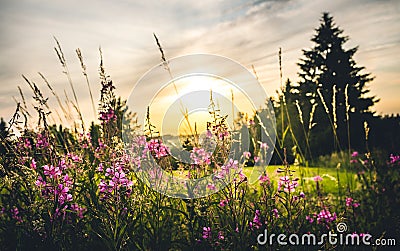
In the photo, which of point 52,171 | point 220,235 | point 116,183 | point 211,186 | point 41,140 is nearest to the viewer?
point 116,183

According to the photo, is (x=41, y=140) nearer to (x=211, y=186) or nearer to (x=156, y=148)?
(x=156, y=148)

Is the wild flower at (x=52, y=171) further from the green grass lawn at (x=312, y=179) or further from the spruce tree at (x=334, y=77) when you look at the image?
the spruce tree at (x=334, y=77)

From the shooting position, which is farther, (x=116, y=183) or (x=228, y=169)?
(x=228, y=169)

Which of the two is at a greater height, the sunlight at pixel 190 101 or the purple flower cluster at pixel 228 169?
the sunlight at pixel 190 101

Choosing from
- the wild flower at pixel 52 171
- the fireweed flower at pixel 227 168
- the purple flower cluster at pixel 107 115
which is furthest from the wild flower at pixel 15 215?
the fireweed flower at pixel 227 168

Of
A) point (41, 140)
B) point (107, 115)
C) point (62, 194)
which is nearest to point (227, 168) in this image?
point (107, 115)

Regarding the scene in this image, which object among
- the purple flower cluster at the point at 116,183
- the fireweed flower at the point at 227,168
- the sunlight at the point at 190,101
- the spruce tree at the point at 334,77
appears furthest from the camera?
the spruce tree at the point at 334,77

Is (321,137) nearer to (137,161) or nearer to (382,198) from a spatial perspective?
(382,198)

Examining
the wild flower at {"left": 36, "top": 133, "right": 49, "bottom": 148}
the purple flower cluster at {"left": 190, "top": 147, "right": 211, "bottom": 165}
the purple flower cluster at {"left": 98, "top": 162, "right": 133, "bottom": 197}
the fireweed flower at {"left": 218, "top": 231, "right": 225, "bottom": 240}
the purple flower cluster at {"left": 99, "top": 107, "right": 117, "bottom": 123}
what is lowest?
the fireweed flower at {"left": 218, "top": 231, "right": 225, "bottom": 240}

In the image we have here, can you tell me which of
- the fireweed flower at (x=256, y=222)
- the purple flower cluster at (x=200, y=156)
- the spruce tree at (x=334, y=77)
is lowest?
the fireweed flower at (x=256, y=222)

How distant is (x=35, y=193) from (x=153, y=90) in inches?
43.8

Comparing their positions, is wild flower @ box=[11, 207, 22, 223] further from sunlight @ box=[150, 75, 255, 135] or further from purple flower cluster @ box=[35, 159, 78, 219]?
sunlight @ box=[150, 75, 255, 135]

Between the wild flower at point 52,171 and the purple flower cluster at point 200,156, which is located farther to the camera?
the purple flower cluster at point 200,156

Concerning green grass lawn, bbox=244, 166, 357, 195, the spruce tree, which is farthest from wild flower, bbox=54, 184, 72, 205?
the spruce tree
